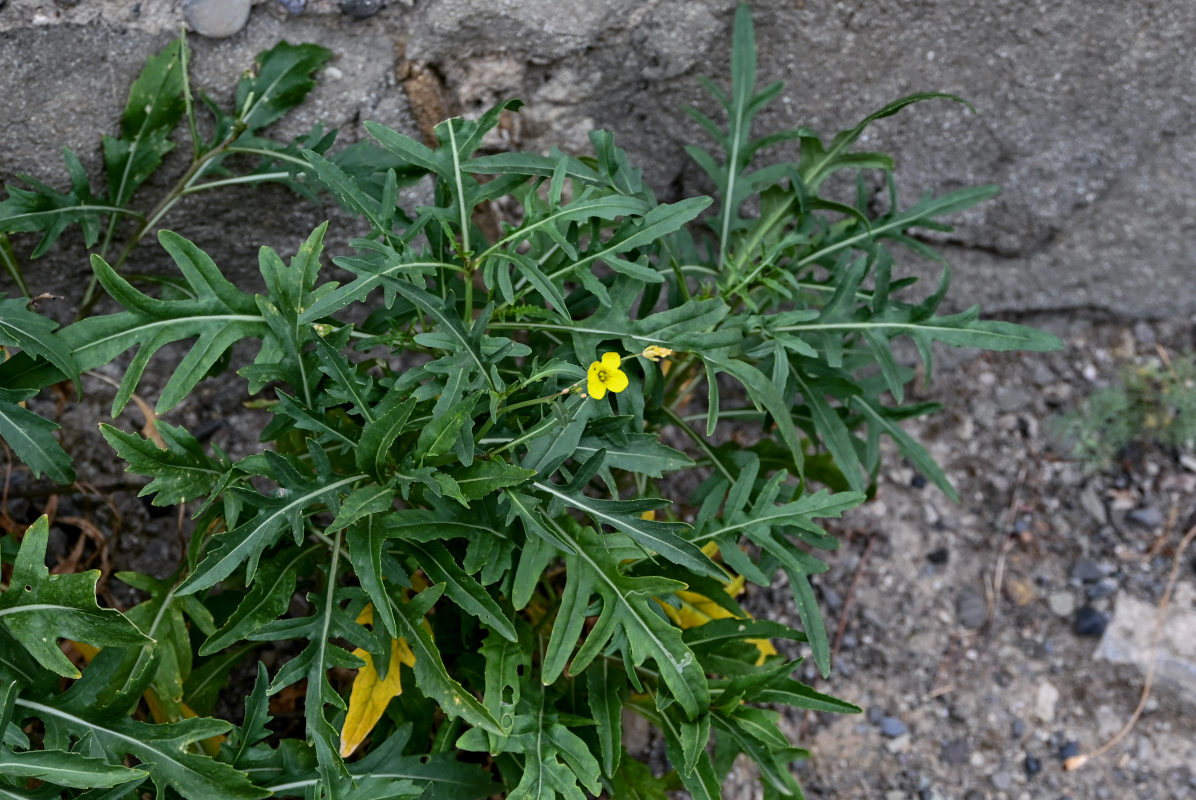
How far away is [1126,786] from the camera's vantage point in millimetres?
2805

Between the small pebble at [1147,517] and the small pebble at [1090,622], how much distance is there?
1.09ft

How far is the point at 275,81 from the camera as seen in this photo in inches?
89.6

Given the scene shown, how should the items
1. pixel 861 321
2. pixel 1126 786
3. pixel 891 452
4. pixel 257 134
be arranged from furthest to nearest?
pixel 891 452
pixel 1126 786
pixel 257 134
pixel 861 321

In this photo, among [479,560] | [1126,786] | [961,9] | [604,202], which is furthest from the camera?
[1126,786]

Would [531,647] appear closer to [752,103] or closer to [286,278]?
[286,278]

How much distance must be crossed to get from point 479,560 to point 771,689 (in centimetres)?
66

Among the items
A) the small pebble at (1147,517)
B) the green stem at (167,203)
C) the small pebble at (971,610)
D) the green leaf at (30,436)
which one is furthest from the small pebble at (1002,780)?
the green stem at (167,203)

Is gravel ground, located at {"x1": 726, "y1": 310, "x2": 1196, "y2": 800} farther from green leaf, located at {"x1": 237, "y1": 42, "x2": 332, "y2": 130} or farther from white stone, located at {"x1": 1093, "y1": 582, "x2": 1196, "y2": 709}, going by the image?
green leaf, located at {"x1": 237, "y1": 42, "x2": 332, "y2": 130}

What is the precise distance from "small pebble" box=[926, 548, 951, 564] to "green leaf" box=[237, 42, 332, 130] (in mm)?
2178

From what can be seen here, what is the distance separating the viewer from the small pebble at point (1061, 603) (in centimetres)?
297

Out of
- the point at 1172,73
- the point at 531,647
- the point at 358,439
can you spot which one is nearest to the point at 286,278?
the point at 358,439

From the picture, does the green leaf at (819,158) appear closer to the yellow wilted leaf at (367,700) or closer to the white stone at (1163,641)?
the yellow wilted leaf at (367,700)

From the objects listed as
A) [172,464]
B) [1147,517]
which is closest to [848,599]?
[1147,517]

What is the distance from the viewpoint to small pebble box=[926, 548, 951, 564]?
9.93ft
